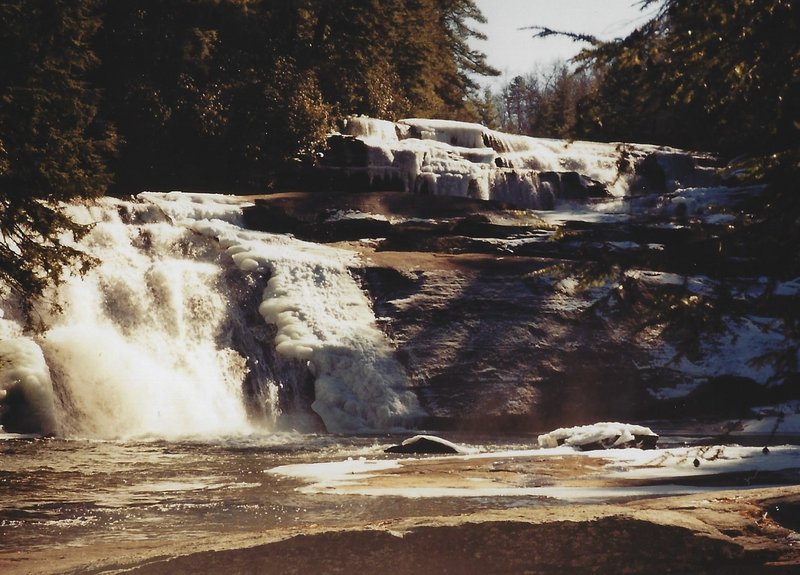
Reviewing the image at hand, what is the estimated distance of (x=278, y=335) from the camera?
17.2 meters

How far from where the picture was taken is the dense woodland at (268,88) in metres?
5.31

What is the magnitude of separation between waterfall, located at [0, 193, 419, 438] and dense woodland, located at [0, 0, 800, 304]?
4.09 ft

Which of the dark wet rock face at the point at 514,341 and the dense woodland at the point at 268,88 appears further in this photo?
the dark wet rock face at the point at 514,341

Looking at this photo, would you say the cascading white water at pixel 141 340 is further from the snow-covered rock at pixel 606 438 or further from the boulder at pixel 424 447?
the snow-covered rock at pixel 606 438

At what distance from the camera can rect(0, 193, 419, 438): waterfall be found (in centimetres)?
1408

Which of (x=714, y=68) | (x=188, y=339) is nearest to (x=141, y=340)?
(x=188, y=339)

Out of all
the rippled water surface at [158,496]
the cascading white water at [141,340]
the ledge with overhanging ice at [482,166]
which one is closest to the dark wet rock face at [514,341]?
the cascading white water at [141,340]

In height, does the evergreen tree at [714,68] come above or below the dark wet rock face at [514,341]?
above

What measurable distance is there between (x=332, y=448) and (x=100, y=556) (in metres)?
6.99

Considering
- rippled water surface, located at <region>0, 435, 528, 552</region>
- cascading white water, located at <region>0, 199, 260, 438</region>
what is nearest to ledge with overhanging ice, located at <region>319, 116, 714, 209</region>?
cascading white water, located at <region>0, 199, 260, 438</region>

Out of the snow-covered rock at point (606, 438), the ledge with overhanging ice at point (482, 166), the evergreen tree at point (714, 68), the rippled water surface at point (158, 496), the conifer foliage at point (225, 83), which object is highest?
the conifer foliage at point (225, 83)

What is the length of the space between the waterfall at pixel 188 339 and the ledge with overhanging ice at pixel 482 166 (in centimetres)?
633

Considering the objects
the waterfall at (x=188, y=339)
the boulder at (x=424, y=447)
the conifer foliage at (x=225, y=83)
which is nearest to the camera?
the boulder at (x=424, y=447)

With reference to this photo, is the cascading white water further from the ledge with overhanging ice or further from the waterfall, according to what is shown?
the ledge with overhanging ice
